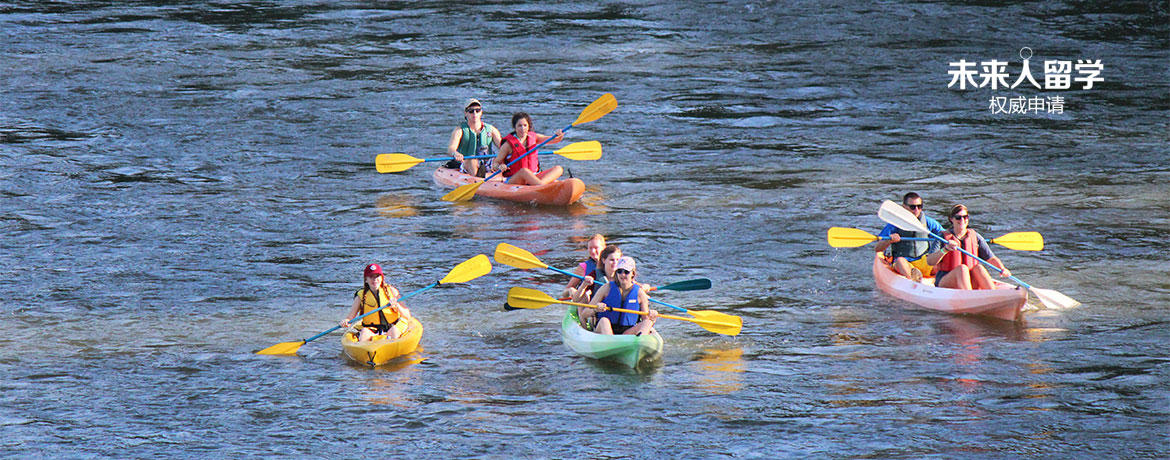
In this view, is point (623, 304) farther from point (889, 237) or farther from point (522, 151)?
point (522, 151)

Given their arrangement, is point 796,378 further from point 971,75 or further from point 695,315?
point 971,75

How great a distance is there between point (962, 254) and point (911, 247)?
32.0 inches

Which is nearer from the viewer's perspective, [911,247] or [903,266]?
[903,266]

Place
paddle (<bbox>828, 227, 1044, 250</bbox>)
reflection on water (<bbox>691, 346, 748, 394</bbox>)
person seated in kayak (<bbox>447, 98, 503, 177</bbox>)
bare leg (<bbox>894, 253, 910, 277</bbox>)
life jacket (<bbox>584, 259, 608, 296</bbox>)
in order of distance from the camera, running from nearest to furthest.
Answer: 1. reflection on water (<bbox>691, 346, 748, 394</bbox>)
2. life jacket (<bbox>584, 259, 608, 296</bbox>)
3. paddle (<bbox>828, 227, 1044, 250</bbox>)
4. bare leg (<bbox>894, 253, 910, 277</bbox>)
5. person seated in kayak (<bbox>447, 98, 503, 177</bbox>)

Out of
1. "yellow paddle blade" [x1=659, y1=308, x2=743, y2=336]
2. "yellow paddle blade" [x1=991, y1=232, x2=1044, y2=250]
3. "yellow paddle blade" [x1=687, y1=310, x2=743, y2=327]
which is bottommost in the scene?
"yellow paddle blade" [x1=659, y1=308, x2=743, y2=336]

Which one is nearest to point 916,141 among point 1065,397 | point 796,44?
point 796,44

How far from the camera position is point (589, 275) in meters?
11.8

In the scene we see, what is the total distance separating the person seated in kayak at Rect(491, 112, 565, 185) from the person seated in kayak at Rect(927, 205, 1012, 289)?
577 cm

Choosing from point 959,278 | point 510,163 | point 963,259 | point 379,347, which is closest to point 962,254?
point 963,259

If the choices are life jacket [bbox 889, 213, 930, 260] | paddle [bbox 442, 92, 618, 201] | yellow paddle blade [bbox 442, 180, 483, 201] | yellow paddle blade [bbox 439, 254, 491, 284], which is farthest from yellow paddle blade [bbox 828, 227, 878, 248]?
yellow paddle blade [bbox 442, 180, 483, 201]

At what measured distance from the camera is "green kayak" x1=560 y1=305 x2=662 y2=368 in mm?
11203

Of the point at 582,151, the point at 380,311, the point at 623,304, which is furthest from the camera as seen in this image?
the point at 582,151

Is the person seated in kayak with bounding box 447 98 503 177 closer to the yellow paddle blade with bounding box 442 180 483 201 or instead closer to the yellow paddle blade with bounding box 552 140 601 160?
the yellow paddle blade with bounding box 442 180 483 201

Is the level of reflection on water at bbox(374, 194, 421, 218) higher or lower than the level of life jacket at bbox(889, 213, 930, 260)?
lower
